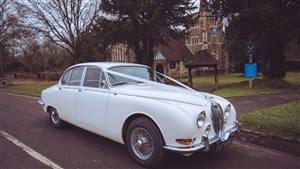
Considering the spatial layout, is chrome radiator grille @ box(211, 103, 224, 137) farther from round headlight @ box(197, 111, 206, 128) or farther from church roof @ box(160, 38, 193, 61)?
church roof @ box(160, 38, 193, 61)

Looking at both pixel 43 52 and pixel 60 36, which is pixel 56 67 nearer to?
pixel 43 52

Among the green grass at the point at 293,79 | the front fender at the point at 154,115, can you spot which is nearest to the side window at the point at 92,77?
the front fender at the point at 154,115

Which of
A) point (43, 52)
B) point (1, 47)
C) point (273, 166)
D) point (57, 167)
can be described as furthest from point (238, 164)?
point (43, 52)

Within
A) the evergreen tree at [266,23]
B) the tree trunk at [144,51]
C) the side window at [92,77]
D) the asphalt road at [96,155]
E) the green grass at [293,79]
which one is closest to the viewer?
the asphalt road at [96,155]

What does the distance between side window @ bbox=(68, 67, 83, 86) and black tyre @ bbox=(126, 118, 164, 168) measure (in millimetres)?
2310

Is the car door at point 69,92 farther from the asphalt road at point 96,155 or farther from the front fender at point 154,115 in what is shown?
the front fender at point 154,115

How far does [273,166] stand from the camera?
5.38 meters

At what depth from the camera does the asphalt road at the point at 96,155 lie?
536cm

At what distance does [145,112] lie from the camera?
Answer: 5.20 m

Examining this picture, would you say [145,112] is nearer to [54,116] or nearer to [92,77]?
[92,77]

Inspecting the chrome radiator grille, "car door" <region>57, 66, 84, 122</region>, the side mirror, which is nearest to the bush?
"car door" <region>57, 66, 84, 122</region>

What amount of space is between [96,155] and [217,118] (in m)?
2.32

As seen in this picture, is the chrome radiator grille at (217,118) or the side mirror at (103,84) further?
the side mirror at (103,84)

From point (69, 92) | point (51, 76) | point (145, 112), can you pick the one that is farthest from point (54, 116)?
point (51, 76)
